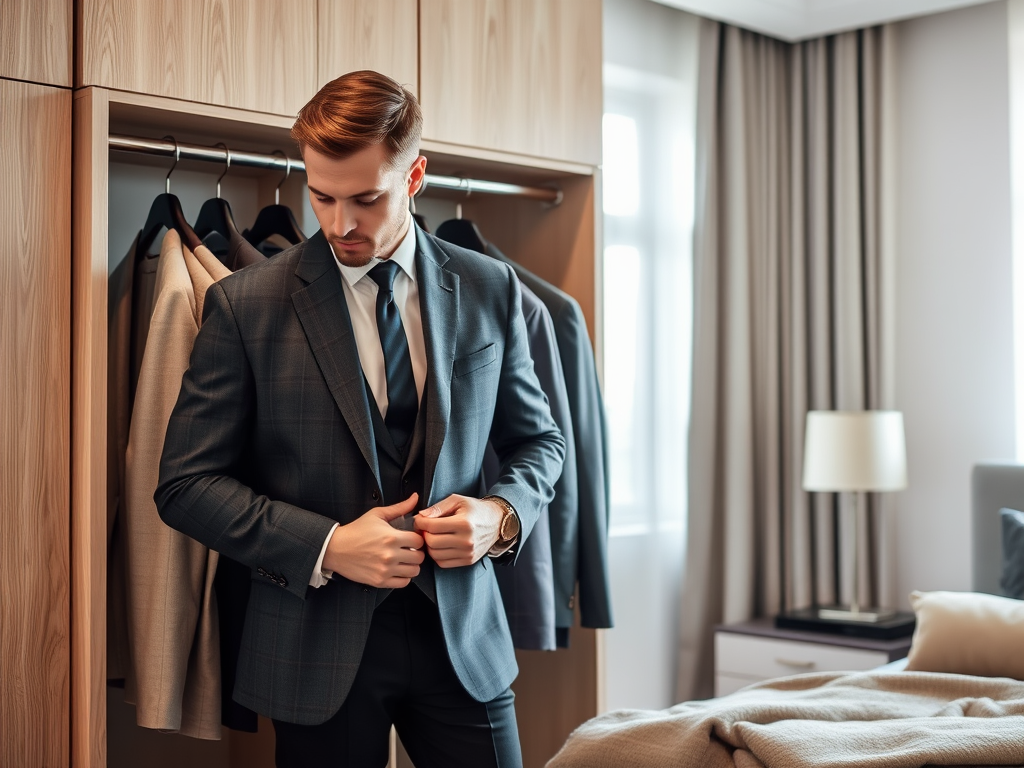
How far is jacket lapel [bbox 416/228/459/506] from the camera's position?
1784 mm

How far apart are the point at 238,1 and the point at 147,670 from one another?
1.22 meters

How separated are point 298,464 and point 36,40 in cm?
85

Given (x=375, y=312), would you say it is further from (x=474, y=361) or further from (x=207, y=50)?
(x=207, y=50)

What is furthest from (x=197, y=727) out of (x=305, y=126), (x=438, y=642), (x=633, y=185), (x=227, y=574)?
(x=633, y=185)

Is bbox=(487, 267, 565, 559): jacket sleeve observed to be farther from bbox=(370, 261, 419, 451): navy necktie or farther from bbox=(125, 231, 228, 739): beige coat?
bbox=(125, 231, 228, 739): beige coat

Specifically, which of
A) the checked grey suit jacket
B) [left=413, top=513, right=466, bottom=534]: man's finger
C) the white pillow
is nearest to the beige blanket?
the white pillow

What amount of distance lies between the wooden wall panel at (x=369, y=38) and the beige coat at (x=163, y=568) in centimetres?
56

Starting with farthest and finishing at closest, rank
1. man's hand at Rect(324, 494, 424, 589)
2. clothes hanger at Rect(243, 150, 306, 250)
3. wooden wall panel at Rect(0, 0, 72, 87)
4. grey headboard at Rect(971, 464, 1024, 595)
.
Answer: grey headboard at Rect(971, 464, 1024, 595) < clothes hanger at Rect(243, 150, 306, 250) < wooden wall panel at Rect(0, 0, 72, 87) < man's hand at Rect(324, 494, 424, 589)

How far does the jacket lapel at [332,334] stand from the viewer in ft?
5.71

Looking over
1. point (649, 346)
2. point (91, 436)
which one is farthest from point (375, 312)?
point (649, 346)

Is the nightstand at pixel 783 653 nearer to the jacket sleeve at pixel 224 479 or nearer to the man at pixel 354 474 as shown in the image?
the man at pixel 354 474

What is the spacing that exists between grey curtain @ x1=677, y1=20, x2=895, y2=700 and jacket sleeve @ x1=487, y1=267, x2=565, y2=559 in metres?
1.89

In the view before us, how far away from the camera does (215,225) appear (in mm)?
2330

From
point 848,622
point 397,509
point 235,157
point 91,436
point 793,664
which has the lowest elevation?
point 793,664
